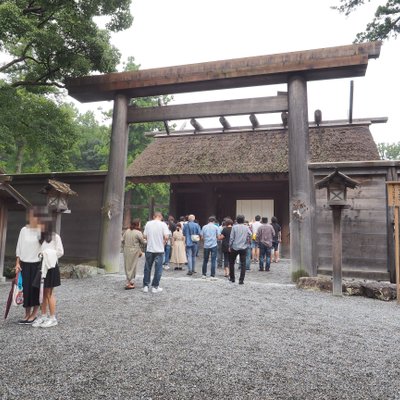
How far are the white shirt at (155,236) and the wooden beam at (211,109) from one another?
3422mm

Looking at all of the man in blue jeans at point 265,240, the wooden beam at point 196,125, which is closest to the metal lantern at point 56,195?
the man in blue jeans at point 265,240

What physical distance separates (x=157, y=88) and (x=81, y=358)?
7083 millimetres

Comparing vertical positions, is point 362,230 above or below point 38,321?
above


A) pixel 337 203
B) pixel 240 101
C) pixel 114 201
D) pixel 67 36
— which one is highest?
pixel 67 36

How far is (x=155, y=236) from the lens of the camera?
6250mm

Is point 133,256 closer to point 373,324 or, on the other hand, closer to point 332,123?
point 373,324

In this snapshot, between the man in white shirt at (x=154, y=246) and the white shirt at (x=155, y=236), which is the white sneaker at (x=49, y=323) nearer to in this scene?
the man in white shirt at (x=154, y=246)

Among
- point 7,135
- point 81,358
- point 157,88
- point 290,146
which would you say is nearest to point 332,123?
point 290,146

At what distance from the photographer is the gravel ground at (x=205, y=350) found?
2.43 m

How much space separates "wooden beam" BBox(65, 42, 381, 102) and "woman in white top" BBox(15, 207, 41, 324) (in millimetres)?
5377

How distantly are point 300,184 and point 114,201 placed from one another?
469cm

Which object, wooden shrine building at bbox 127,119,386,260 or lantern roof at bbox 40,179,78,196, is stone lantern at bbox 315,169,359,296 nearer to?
wooden shrine building at bbox 127,119,386,260

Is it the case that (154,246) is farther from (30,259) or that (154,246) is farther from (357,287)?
(357,287)

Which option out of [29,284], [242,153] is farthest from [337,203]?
[242,153]
